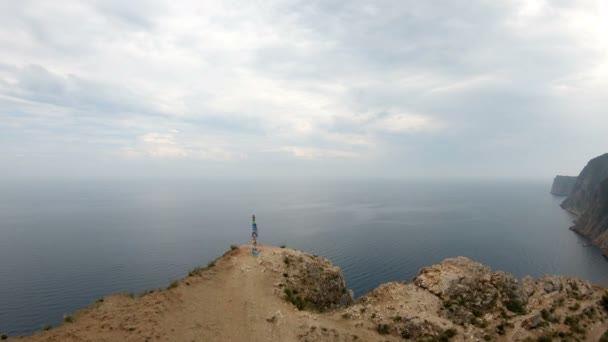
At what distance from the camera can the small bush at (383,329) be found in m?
26.4

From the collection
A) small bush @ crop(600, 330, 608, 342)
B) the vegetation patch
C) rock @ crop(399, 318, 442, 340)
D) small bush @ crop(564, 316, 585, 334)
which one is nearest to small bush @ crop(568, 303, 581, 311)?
small bush @ crop(564, 316, 585, 334)

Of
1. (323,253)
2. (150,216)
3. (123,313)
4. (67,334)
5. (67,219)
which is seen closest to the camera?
(67,334)

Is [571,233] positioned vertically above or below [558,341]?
below

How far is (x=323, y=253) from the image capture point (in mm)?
111438

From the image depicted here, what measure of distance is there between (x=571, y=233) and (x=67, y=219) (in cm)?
27804

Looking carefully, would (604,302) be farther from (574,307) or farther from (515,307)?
(515,307)

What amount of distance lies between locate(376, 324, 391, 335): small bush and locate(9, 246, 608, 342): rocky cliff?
0.33ft

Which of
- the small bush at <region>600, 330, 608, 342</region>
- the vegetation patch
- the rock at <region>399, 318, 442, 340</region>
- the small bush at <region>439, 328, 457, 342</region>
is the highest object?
the vegetation patch

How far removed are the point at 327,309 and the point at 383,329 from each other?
860cm

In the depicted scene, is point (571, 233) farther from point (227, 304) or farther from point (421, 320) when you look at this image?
point (227, 304)

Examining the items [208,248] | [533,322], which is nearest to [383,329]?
[533,322]

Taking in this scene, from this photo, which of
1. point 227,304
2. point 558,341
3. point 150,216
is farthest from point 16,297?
point 150,216

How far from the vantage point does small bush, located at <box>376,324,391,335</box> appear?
26.4m

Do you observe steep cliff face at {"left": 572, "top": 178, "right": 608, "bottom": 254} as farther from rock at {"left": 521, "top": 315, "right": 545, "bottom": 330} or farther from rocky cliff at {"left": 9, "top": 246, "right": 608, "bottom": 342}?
rock at {"left": 521, "top": 315, "right": 545, "bottom": 330}
